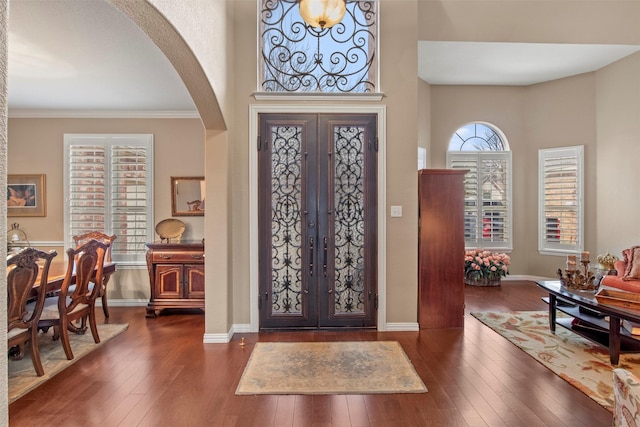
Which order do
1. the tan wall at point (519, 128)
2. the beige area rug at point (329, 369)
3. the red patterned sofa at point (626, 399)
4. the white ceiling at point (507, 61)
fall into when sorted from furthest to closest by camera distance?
1. the tan wall at point (519, 128)
2. the white ceiling at point (507, 61)
3. the beige area rug at point (329, 369)
4. the red patterned sofa at point (626, 399)

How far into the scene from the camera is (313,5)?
265 centimetres

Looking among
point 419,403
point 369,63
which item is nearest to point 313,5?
point 369,63

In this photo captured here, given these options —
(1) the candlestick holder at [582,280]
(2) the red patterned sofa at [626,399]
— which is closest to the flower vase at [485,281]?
(1) the candlestick holder at [582,280]

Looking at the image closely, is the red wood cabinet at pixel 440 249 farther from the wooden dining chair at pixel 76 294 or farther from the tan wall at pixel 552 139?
the wooden dining chair at pixel 76 294

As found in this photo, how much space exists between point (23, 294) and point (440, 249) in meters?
3.78

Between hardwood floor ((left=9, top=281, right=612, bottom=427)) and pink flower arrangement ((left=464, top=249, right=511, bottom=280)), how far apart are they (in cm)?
239

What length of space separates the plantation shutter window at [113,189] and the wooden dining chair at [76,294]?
4.86 feet

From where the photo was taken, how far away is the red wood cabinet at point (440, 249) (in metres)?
3.97

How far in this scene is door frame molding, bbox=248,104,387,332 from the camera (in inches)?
152

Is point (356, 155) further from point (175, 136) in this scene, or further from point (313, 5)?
point (175, 136)

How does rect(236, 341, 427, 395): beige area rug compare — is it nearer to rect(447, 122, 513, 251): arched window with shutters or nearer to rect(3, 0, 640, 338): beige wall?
rect(3, 0, 640, 338): beige wall

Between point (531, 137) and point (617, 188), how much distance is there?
1.55m

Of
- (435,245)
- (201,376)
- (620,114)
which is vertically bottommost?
(201,376)

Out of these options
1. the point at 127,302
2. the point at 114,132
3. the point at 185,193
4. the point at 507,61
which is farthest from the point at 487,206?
the point at 114,132
